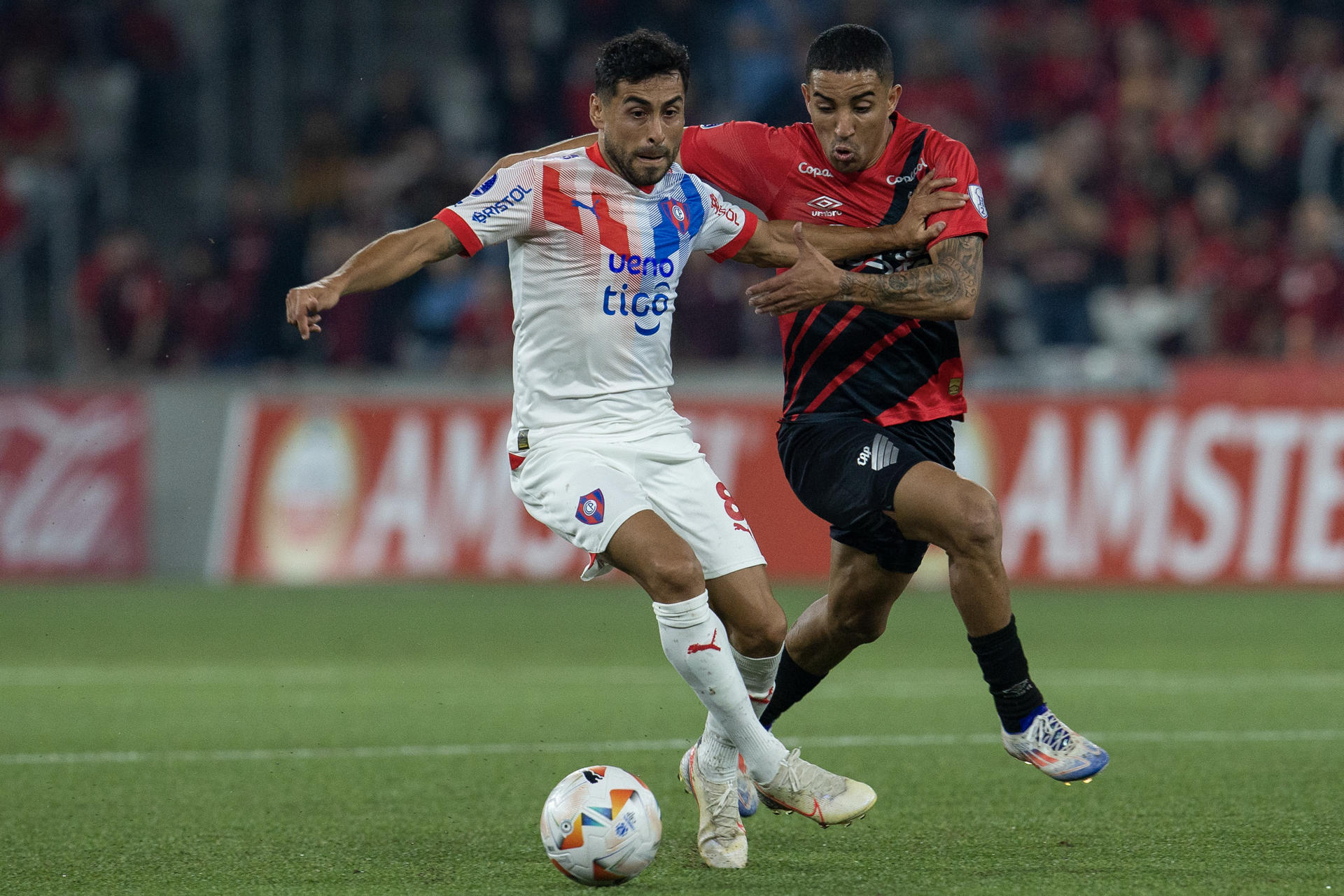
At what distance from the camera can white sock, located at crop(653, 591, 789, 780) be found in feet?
16.6

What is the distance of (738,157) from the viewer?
6094 mm

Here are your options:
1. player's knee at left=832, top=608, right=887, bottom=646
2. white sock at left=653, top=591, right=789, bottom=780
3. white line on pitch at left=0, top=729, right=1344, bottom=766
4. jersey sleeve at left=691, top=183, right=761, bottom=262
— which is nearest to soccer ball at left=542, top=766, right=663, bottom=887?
white sock at left=653, top=591, right=789, bottom=780

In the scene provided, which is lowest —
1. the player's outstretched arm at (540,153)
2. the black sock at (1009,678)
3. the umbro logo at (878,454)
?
the black sock at (1009,678)

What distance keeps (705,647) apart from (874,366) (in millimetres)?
1291

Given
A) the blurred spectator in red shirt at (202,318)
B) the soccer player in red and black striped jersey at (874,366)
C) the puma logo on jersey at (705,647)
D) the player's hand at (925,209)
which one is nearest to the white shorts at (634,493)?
the puma logo on jersey at (705,647)

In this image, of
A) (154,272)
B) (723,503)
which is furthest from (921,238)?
(154,272)

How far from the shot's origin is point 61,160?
16.1 m

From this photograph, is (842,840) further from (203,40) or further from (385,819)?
(203,40)

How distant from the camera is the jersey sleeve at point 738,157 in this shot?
6.07m

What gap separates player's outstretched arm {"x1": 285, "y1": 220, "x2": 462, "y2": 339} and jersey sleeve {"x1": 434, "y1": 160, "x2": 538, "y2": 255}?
1.4 inches

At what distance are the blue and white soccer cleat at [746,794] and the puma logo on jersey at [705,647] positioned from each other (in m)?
0.55

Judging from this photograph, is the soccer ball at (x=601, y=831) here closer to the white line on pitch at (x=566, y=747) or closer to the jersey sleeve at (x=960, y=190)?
the jersey sleeve at (x=960, y=190)

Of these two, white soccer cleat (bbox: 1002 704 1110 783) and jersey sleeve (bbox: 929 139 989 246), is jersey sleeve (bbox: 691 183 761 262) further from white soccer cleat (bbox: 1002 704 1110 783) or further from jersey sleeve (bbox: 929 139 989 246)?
white soccer cleat (bbox: 1002 704 1110 783)

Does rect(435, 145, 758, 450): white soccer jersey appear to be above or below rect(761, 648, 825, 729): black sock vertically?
above
